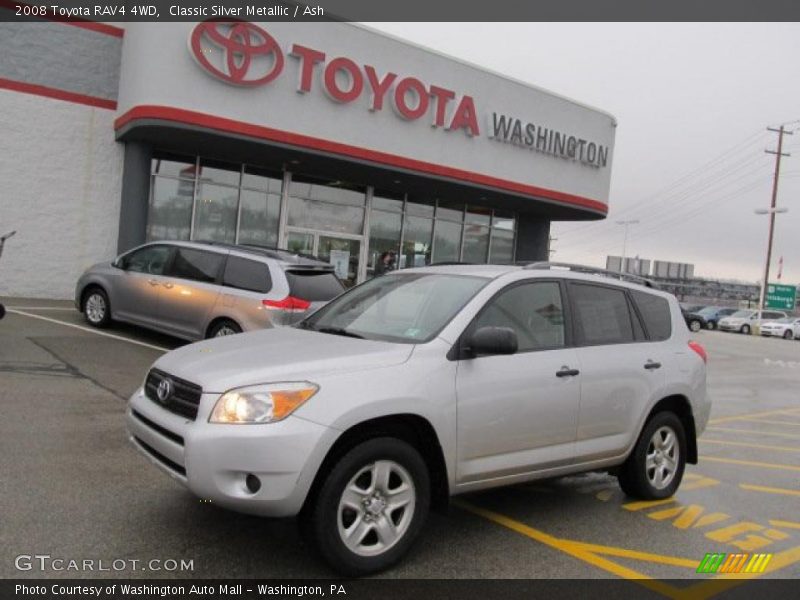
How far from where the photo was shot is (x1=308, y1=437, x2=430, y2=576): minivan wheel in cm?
344

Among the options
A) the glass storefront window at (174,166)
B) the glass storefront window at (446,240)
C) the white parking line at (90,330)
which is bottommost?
the white parking line at (90,330)

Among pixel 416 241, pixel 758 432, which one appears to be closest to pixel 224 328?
pixel 758 432

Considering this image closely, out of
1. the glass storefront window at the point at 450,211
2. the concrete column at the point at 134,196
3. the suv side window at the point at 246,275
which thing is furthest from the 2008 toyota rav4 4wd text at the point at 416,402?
the glass storefront window at the point at 450,211

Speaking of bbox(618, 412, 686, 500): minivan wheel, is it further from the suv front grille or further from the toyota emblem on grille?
the toyota emblem on grille

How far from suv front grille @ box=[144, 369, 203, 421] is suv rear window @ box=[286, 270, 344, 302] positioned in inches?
197

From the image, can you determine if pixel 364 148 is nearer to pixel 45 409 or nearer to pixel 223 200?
pixel 223 200

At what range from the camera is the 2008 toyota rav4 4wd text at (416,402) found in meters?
3.42

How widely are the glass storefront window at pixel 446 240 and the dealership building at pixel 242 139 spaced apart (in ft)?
4.73

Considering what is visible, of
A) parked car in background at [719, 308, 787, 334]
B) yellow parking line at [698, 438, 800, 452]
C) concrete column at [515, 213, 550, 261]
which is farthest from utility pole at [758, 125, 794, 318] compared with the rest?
yellow parking line at [698, 438, 800, 452]

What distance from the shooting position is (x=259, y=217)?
58.1 feet

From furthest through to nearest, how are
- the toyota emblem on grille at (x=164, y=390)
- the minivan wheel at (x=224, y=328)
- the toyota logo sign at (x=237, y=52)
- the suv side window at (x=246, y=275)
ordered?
the toyota logo sign at (x=237, y=52) < the minivan wheel at (x=224, y=328) < the suv side window at (x=246, y=275) < the toyota emblem on grille at (x=164, y=390)

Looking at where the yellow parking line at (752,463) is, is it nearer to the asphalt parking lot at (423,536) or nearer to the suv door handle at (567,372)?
the asphalt parking lot at (423,536)

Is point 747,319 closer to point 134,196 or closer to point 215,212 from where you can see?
point 215,212

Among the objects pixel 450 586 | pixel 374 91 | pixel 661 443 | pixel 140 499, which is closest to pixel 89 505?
pixel 140 499
